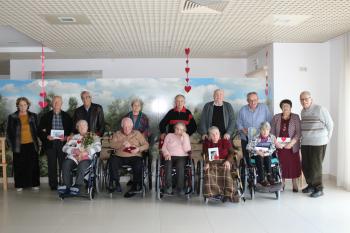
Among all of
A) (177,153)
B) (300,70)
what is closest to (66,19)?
(177,153)

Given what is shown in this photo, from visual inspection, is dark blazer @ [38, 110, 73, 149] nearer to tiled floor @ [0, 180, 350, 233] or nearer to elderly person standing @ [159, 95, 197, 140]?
tiled floor @ [0, 180, 350, 233]

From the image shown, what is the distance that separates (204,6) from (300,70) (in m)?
2.76

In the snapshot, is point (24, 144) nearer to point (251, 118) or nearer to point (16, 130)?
point (16, 130)

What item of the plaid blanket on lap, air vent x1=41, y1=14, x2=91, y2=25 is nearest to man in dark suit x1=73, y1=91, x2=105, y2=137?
air vent x1=41, y1=14, x2=91, y2=25

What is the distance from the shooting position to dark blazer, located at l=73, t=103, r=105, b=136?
558 cm

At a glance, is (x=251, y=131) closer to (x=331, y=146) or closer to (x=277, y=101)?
(x=277, y=101)

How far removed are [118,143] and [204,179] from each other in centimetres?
125

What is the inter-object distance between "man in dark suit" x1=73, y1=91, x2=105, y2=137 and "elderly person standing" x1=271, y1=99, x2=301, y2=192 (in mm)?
2410

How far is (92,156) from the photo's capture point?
498cm

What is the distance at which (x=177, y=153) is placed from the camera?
4898mm

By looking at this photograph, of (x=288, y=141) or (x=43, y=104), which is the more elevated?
(x=43, y=104)

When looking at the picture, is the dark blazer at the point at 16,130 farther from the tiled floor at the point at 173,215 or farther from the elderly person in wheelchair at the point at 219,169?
the elderly person in wheelchair at the point at 219,169

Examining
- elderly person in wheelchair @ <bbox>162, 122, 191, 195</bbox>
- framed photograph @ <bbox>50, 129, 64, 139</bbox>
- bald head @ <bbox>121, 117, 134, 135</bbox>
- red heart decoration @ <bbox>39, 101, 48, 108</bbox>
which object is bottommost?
elderly person in wheelchair @ <bbox>162, 122, 191, 195</bbox>

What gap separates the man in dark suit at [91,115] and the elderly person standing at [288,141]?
7.91 ft
